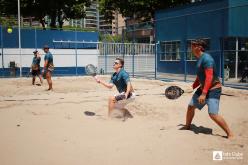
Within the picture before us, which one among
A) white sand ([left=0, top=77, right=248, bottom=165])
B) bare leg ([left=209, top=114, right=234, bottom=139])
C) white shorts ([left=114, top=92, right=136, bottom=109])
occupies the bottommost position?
white sand ([left=0, top=77, right=248, bottom=165])

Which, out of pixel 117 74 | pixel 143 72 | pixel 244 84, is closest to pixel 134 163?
pixel 117 74

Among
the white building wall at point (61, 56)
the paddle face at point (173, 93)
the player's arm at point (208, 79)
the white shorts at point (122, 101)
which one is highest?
the white building wall at point (61, 56)

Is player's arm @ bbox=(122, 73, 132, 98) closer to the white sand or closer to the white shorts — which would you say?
the white shorts

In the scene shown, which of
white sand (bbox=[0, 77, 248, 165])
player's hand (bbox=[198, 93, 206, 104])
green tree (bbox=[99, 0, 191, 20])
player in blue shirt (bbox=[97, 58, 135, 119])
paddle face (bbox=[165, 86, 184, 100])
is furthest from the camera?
green tree (bbox=[99, 0, 191, 20])

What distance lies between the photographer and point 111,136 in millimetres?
6766

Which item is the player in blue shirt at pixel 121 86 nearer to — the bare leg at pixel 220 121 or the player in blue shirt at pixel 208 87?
the player in blue shirt at pixel 208 87

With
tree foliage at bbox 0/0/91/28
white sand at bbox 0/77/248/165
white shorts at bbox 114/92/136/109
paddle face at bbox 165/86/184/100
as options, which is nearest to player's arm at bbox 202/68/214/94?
white sand at bbox 0/77/248/165

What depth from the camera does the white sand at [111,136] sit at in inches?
214

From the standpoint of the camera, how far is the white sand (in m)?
5.43

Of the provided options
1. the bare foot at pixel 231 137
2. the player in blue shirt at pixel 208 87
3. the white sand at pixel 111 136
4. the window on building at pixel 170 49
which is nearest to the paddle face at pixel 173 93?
the white sand at pixel 111 136

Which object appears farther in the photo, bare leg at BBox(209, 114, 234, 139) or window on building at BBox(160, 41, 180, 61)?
window on building at BBox(160, 41, 180, 61)

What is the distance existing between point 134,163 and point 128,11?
114ft

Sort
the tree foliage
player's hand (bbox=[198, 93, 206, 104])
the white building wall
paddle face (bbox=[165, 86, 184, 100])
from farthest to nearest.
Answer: the tree foliage → the white building wall → paddle face (bbox=[165, 86, 184, 100]) → player's hand (bbox=[198, 93, 206, 104])

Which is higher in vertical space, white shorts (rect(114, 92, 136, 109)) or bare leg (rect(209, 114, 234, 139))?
white shorts (rect(114, 92, 136, 109))
